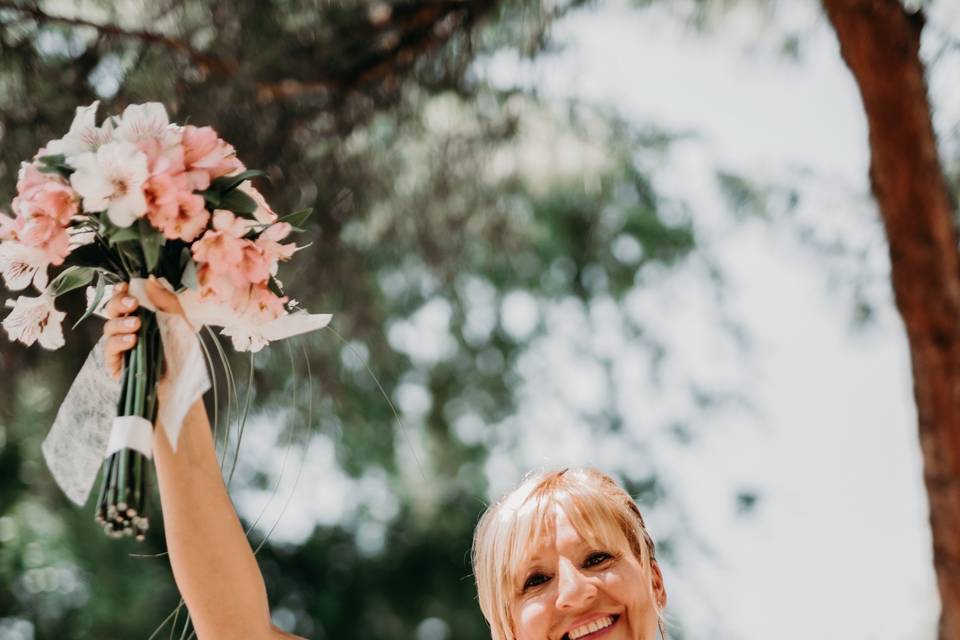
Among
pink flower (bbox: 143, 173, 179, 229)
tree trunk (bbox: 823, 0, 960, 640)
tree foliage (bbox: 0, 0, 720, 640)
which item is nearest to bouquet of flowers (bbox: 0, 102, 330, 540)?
pink flower (bbox: 143, 173, 179, 229)

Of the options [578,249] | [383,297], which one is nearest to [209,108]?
[383,297]

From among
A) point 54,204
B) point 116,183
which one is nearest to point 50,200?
point 54,204

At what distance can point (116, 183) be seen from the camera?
6.23 ft

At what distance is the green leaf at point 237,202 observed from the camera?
1.99 m

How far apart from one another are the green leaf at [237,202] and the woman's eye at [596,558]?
0.81 meters

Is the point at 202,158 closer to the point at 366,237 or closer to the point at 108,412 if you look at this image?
the point at 108,412

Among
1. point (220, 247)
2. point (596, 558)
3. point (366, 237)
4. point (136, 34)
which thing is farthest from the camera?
point (366, 237)

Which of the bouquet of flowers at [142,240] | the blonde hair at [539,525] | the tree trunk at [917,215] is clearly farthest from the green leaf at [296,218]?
the tree trunk at [917,215]

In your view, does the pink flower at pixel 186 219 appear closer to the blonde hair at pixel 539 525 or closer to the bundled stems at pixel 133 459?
the bundled stems at pixel 133 459

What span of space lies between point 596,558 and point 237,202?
839 millimetres

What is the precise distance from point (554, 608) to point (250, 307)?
697mm

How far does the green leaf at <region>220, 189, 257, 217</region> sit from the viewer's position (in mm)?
1991

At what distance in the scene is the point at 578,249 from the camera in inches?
325

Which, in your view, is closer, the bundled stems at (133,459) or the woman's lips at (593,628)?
the bundled stems at (133,459)
